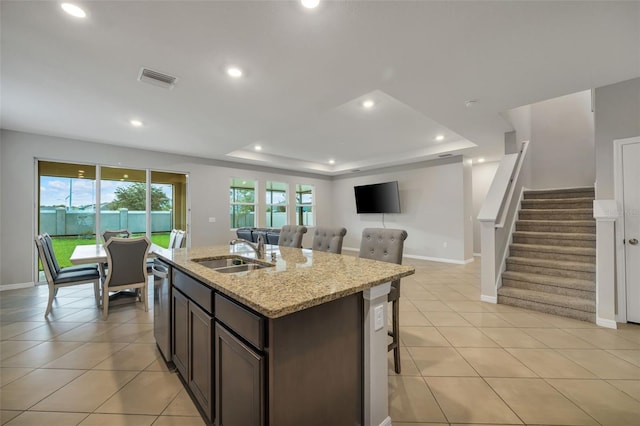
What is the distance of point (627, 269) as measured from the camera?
110 inches

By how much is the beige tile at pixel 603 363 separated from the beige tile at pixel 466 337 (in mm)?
577

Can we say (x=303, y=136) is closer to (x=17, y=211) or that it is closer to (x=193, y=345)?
(x=193, y=345)

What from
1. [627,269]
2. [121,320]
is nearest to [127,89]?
[121,320]

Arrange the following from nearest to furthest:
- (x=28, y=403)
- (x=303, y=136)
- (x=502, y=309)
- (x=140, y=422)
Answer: (x=140, y=422), (x=28, y=403), (x=502, y=309), (x=303, y=136)

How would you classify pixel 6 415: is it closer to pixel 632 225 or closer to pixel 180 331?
pixel 180 331

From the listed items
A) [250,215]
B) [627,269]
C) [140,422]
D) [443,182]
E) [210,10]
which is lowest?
[140,422]

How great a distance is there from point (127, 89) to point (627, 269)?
5.83 meters

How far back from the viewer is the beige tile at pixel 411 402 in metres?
1.56

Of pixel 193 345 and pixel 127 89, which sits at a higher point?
pixel 127 89

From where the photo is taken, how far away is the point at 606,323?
275 centimetres

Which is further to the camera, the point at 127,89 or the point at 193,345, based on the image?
the point at 127,89

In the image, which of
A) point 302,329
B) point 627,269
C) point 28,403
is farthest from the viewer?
point 627,269

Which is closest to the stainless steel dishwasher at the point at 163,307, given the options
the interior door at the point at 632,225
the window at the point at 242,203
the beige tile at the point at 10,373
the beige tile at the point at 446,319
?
the beige tile at the point at 10,373

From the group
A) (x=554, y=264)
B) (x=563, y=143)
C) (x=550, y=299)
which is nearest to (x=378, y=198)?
(x=563, y=143)
